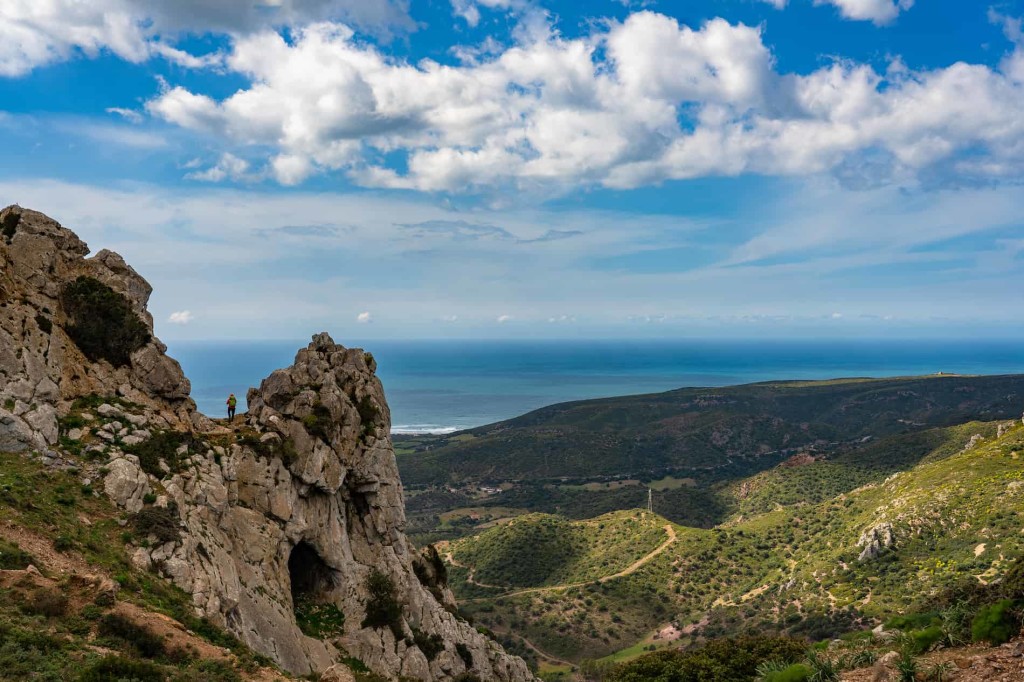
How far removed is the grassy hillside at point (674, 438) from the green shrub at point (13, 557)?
137655mm

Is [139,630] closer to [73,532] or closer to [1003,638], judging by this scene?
[73,532]

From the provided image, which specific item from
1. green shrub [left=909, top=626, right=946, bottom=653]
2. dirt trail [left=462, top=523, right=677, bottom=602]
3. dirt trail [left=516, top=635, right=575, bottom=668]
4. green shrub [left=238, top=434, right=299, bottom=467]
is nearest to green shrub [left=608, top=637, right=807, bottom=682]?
green shrub [left=909, top=626, right=946, bottom=653]

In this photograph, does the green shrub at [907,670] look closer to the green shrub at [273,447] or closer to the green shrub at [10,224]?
the green shrub at [273,447]

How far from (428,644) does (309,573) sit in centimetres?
767

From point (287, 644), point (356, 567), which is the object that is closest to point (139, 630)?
point (287, 644)

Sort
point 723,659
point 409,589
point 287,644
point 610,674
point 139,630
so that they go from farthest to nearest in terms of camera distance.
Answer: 1. point 409,589
2. point 610,674
3. point 723,659
4. point 287,644
5. point 139,630

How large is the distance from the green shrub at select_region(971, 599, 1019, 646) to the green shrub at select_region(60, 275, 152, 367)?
3067 cm

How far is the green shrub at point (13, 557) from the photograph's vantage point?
14.6 m

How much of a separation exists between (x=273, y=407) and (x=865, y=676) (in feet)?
87.5

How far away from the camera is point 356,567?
2931 cm

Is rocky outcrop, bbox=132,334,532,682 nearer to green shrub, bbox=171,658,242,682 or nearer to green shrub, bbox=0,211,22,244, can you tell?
green shrub, bbox=171,658,242,682

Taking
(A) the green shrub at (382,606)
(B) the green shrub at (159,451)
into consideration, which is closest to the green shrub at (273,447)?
(B) the green shrub at (159,451)

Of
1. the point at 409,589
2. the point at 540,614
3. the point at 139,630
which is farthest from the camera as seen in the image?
the point at 540,614

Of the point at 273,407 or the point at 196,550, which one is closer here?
the point at 196,550
